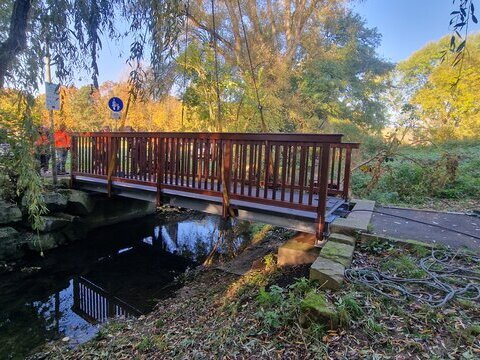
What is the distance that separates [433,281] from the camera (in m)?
2.55

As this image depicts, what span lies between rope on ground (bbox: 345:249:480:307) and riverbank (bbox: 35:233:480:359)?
0.05 meters

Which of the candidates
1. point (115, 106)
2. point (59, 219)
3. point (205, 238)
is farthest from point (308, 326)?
point (115, 106)

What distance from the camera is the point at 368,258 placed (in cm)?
312

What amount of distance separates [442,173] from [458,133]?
10243mm

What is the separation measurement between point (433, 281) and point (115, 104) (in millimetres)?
6802

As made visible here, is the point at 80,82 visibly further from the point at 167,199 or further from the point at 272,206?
the point at 167,199

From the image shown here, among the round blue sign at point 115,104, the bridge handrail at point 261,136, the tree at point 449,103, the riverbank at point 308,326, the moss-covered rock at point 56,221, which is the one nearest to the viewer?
the riverbank at point 308,326

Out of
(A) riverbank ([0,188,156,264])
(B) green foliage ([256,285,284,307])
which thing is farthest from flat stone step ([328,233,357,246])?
(A) riverbank ([0,188,156,264])

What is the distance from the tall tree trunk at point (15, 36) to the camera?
1979mm

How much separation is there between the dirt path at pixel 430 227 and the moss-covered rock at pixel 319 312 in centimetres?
192

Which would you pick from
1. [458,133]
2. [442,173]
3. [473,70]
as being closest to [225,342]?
[442,173]

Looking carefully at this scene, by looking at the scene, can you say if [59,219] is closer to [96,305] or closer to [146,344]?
[96,305]

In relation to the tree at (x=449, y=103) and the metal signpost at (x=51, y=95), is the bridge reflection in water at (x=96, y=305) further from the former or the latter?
the tree at (x=449, y=103)

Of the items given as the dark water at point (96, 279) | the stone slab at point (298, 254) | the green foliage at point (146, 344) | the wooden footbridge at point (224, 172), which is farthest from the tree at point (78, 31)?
the dark water at point (96, 279)
